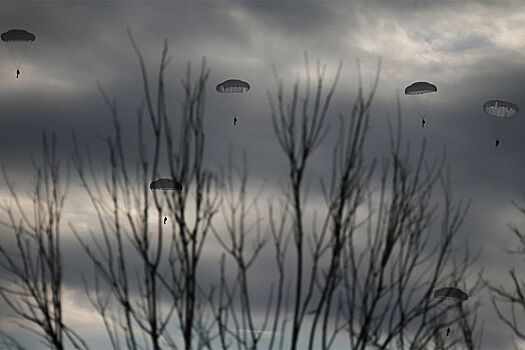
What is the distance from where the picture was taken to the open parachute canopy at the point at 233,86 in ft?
132

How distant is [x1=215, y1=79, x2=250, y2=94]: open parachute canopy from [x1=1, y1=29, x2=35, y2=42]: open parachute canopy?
25.7ft

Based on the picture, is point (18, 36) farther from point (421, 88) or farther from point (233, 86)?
point (421, 88)

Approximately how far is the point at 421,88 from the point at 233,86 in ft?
24.5

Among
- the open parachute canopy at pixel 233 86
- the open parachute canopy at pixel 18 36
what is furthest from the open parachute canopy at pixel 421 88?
the open parachute canopy at pixel 18 36

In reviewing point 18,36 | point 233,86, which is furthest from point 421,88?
point 18,36

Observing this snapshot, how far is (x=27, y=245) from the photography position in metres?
9.36

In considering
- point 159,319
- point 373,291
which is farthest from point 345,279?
point 159,319

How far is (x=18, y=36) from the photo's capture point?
40.9 m

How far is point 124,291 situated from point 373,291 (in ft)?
7.20

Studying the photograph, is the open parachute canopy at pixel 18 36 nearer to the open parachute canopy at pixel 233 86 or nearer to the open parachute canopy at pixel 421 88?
the open parachute canopy at pixel 233 86

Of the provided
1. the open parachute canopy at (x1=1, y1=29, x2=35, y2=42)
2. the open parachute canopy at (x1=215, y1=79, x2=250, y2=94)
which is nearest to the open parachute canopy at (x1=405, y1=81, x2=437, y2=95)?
the open parachute canopy at (x1=215, y1=79, x2=250, y2=94)

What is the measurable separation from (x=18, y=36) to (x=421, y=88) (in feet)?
53.5

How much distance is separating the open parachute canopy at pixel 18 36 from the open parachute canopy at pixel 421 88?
15.3 metres

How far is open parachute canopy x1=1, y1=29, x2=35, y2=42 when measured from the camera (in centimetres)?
4081
